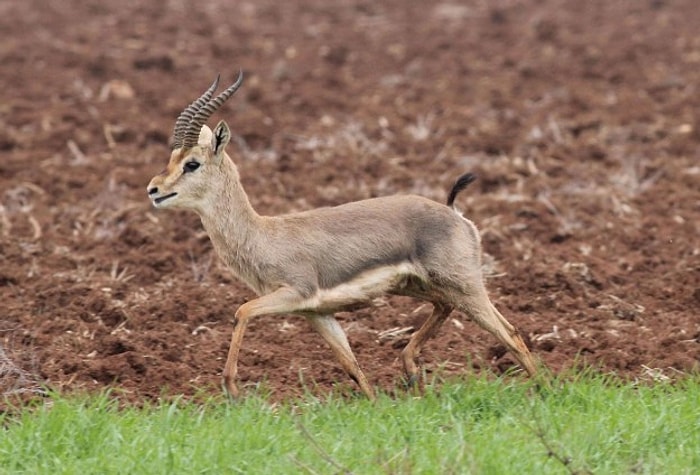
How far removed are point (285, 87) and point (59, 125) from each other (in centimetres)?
311

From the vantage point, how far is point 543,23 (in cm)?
1966

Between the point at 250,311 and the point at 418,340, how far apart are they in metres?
1.23

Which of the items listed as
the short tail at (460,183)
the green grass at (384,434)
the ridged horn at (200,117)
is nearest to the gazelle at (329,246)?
the ridged horn at (200,117)

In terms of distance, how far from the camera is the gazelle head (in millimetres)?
7941

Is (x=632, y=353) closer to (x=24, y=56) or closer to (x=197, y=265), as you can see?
(x=197, y=265)

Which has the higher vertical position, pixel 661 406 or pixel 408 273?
pixel 408 273

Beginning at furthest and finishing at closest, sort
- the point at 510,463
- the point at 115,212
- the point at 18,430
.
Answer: the point at 115,212 < the point at 18,430 < the point at 510,463

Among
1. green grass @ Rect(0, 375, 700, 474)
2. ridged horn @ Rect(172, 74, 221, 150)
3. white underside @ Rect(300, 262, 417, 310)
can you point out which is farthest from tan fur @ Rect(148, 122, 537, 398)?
green grass @ Rect(0, 375, 700, 474)

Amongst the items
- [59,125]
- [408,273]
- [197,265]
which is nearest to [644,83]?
[59,125]

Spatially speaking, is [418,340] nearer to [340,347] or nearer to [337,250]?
[340,347]

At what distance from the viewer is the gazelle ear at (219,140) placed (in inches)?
318

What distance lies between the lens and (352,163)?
522 inches

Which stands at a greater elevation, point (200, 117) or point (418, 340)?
point (200, 117)

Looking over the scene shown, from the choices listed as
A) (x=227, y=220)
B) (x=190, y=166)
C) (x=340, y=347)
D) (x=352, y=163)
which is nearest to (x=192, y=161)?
(x=190, y=166)
